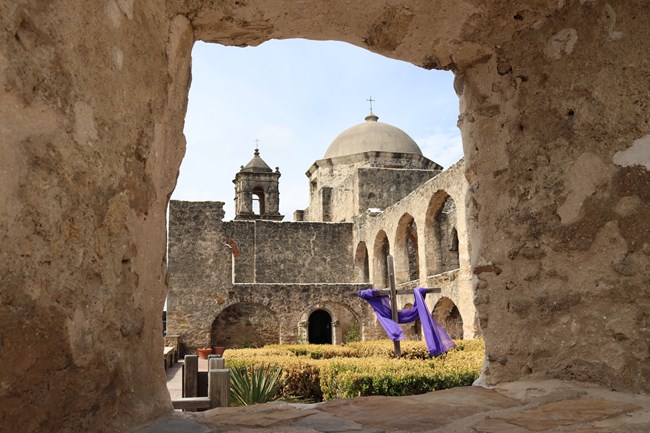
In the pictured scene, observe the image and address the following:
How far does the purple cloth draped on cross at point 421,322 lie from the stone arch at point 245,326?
814 centimetres

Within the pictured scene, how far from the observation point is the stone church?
16125 millimetres

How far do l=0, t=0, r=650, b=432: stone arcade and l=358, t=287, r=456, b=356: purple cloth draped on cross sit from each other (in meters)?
6.53

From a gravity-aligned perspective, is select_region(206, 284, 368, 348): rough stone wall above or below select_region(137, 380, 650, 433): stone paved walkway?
above

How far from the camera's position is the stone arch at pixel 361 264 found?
22.2 metres

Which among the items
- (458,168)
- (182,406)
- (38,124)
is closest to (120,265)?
(38,124)

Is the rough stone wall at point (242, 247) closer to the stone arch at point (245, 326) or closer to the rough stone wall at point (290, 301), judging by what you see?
the stone arch at point (245, 326)

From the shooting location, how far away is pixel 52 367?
1.46 m

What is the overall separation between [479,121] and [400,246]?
15.2 m

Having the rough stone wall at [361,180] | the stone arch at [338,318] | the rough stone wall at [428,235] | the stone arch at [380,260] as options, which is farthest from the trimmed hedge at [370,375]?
the rough stone wall at [361,180]

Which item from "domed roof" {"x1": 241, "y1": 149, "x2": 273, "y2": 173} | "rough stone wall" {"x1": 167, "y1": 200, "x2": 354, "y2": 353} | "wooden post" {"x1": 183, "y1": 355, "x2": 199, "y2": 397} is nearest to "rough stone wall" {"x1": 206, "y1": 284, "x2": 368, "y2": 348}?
"rough stone wall" {"x1": 167, "y1": 200, "x2": 354, "y2": 353}

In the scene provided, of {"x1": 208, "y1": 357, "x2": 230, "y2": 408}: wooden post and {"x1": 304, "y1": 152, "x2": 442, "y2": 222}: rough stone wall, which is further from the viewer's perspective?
{"x1": 304, "y1": 152, "x2": 442, "y2": 222}: rough stone wall

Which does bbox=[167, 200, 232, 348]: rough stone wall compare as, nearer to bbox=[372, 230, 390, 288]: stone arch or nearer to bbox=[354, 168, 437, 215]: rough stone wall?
bbox=[372, 230, 390, 288]: stone arch

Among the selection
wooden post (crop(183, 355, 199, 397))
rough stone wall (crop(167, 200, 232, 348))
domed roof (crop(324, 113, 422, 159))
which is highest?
domed roof (crop(324, 113, 422, 159))

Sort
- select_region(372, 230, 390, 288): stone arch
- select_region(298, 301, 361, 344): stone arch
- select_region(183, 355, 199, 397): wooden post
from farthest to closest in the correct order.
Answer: select_region(372, 230, 390, 288): stone arch < select_region(298, 301, 361, 344): stone arch < select_region(183, 355, 199, 397): wooden post
